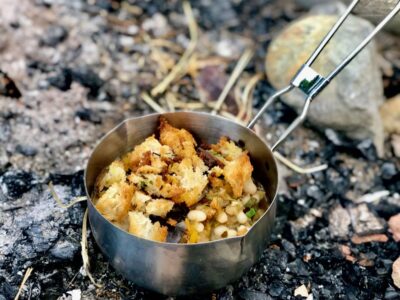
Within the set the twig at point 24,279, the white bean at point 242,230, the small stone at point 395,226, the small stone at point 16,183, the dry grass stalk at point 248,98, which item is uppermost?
the white bean at point 242,230

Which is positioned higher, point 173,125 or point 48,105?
point 173,125

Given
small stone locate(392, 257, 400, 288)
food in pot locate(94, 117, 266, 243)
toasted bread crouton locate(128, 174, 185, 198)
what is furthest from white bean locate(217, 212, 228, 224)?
small stone locate(392, 257, 400, 288)

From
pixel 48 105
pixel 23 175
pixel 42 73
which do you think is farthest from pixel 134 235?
pixel 42 73

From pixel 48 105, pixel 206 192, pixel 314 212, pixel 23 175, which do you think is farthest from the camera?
pixel 48 105

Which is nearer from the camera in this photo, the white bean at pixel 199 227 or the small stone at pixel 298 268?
the white bean at pixel 199 227

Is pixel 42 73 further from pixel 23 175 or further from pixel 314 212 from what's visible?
pixel 314 212

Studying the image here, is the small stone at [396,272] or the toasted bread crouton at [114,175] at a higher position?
the toasted bread crouton at [114,175]

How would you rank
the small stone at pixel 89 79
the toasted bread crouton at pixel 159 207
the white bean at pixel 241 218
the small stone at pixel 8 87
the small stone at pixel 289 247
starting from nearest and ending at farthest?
the toasted bread crouton at pixel 159 207
the white bean at pixel 241 218
the small stone at pixel 289 247
the small stone at pixel 8 87
the small stone at pixel 89 79

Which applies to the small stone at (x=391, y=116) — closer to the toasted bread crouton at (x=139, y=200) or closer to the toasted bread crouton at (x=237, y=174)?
the toasted bread crouton at (x=237, y=174)

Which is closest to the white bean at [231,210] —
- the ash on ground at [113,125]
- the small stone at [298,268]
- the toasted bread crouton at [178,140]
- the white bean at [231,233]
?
the white bean at [231,233]
